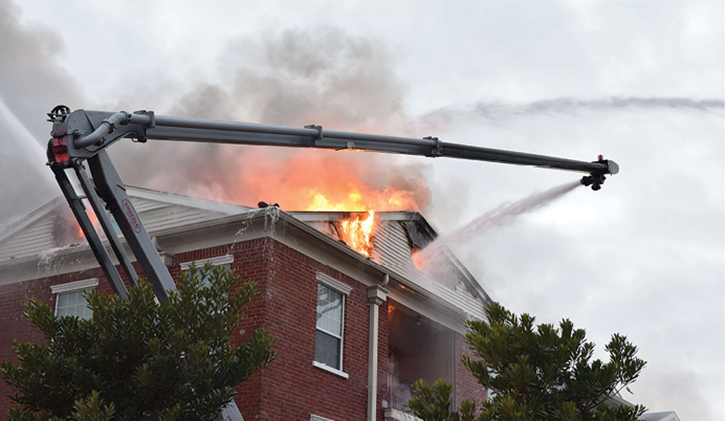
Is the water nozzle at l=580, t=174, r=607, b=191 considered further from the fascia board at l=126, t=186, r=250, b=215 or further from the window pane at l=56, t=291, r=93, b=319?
the window pane at l=56, t=291, r=93, b=319

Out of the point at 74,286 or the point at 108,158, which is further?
the point at 74,286

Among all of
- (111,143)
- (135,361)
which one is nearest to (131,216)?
(111,143)

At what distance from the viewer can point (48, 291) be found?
17.7 metres

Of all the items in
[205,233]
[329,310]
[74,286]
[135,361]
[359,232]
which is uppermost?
[359,232]

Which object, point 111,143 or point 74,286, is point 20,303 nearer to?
point 74,286

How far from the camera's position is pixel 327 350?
54.6 feet

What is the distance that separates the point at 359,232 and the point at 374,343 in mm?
2535

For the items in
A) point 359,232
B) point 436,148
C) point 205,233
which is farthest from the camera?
point 359,232

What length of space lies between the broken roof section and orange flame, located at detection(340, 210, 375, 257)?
0.18 meters

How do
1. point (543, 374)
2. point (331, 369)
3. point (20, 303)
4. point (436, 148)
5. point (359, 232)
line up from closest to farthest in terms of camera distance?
point (543, 374)
point (436, 148)
point (331, 369)
point (20, 303)
point (359, 232)

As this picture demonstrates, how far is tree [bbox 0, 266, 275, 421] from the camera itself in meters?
9.05

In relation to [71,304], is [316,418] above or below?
below

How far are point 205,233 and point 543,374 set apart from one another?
781 cm

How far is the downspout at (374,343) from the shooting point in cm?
1717
